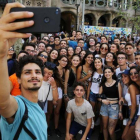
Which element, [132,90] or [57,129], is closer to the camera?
[132,90]

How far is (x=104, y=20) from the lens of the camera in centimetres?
2842

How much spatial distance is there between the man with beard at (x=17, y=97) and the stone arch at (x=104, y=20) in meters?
26.7

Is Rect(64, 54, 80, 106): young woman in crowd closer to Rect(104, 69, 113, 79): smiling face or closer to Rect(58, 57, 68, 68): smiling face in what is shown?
Rect(58, 57, 68, 68): smiling face

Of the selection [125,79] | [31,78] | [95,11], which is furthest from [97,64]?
[95,11]

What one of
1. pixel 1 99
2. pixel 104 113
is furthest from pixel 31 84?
pixel 104 113

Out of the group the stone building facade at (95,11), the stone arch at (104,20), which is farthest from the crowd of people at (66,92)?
the stone arch at (104,20)

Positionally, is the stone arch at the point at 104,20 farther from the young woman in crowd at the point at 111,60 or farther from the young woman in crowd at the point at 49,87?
the young woman in crowd at the point at 49,87

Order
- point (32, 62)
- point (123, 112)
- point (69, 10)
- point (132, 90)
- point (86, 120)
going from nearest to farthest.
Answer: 1. point (32, 62)
2. point (132, 90)
3. point (86, 120)
4. point (123, 112)
5. point (69, 10)

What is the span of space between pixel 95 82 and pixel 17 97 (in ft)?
9.64

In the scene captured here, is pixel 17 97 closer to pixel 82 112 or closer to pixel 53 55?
pixel 82 112

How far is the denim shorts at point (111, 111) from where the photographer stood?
377 centimetres

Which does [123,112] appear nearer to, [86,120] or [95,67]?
[86,120]

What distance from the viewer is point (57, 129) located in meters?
4.36

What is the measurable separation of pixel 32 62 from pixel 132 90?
7.18 ft
